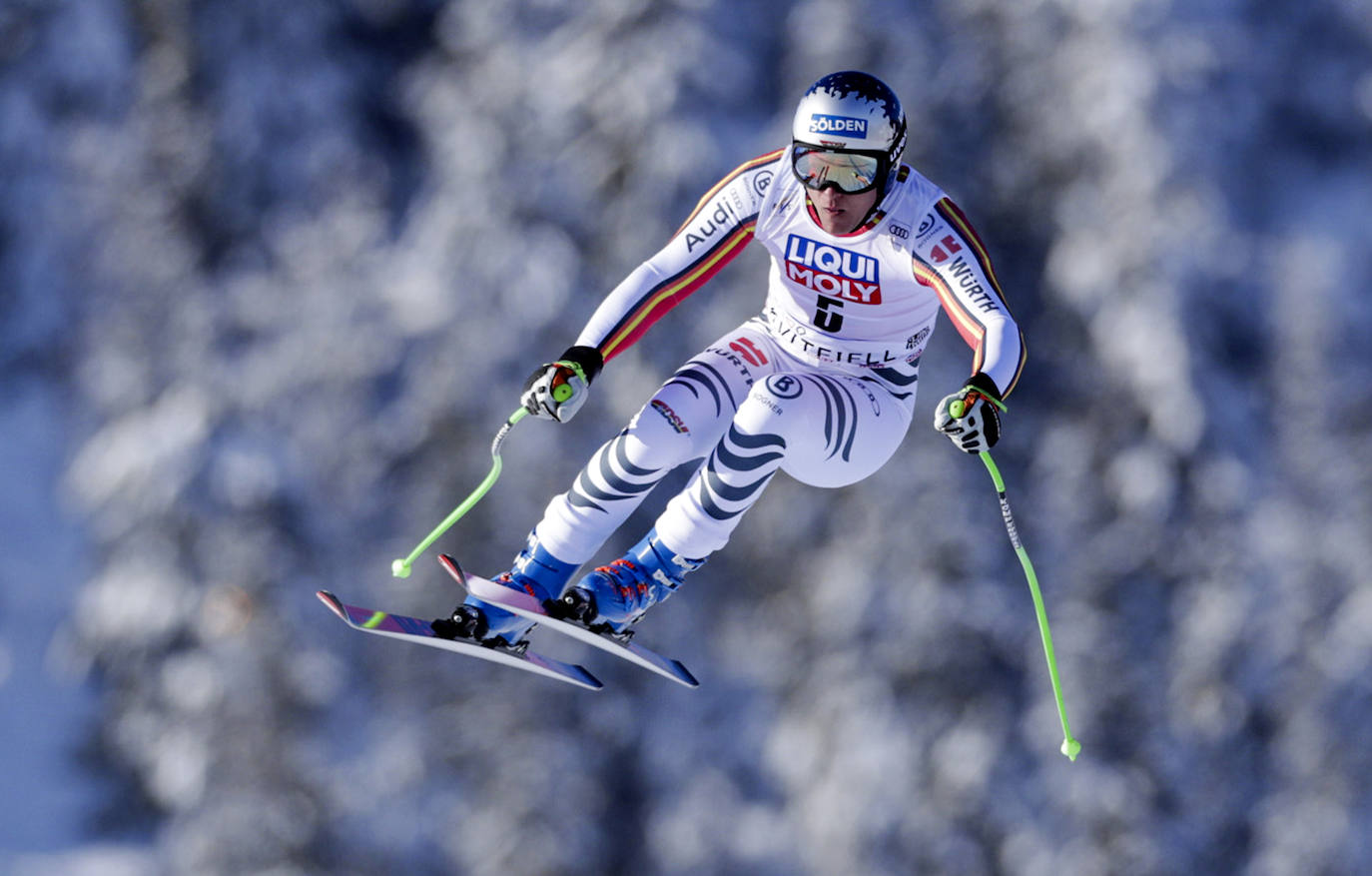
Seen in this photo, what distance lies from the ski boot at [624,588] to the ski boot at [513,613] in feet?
0.42

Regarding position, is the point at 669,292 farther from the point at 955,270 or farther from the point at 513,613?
the point at 513,613

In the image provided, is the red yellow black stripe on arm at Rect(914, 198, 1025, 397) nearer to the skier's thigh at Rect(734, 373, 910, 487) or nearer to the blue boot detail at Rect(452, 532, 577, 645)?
the skier's thigh at Rect(734, 373, 910, 487)

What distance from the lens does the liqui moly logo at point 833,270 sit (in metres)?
7.05

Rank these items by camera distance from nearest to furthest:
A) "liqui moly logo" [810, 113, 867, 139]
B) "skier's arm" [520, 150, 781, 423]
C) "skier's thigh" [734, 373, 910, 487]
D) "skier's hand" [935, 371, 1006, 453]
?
"skier's hand" [935, 371, 1006, 453]
"liqui moly logo" [810, 113, 867, 139]
"skier's thigh" [734, 373, 910, 487]
"skier's arm" [520, 150, 781, 423]

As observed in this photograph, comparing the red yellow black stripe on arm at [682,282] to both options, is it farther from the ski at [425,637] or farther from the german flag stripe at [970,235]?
the ski at [425,637]

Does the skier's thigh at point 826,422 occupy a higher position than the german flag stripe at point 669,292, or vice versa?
the german flag stripe at point 669,292

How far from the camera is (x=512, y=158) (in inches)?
927

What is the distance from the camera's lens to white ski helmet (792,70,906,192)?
663cm

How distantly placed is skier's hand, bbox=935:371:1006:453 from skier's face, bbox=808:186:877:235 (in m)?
0.90

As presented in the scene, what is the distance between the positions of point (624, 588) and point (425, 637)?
925mm

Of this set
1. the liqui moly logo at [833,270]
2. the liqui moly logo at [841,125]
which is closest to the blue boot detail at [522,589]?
the liqui moly logo at [833,270]

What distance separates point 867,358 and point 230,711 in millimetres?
16931

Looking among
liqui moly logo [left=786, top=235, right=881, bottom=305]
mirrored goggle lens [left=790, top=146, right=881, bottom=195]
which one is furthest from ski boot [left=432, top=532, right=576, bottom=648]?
mirrored goggle lens [left=790, top=146, right=881, bottom=195]

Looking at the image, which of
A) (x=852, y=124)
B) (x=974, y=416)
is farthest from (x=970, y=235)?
(x=974, y=416)
